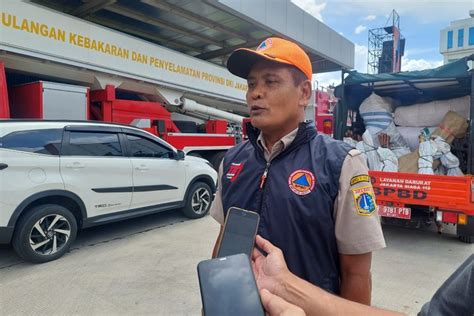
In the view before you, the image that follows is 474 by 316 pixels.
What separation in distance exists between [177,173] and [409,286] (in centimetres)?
360

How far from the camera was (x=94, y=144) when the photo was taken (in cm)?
427

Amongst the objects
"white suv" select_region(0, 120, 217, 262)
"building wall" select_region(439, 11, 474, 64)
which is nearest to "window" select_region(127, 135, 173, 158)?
"white suv" select_region(0, 120, 217, 262)

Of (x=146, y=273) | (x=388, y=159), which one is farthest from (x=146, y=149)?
(x=388, y=159)

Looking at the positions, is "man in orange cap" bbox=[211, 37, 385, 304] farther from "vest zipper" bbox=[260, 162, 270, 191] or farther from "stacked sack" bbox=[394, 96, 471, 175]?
"stacked sack" bbox=[394, 96, 471, 175]

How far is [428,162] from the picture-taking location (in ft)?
14.1

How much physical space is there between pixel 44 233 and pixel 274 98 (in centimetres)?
349

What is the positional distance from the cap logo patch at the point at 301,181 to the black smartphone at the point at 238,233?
204 millimetres

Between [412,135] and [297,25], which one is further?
[297,25]

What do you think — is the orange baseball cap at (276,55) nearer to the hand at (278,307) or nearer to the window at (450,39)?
the hand at (278,307)

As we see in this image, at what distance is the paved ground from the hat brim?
209 cm

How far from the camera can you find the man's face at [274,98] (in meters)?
1.37

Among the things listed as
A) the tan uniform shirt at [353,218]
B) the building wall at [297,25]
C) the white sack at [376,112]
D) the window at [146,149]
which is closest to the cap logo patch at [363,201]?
the tan uniform shirt at [353,218]

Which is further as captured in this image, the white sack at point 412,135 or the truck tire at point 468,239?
the white sack at point 412,135

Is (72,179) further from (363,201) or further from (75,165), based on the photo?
(363,201)
